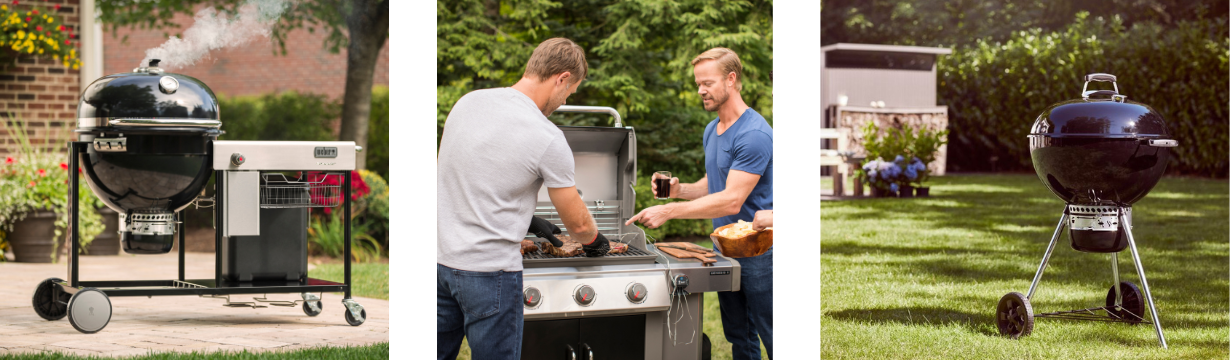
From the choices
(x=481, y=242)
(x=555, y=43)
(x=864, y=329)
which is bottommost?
(x=864, y=329)

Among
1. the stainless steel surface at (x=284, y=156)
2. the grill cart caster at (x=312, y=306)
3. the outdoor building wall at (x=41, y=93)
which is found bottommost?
the grill cart caster at (x=312, y=306)

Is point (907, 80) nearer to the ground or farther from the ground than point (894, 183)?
farther from the ground

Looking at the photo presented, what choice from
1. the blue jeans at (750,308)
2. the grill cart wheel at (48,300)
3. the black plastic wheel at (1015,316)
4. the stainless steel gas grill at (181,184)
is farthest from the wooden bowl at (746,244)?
the grill cart wheel at (48,300)

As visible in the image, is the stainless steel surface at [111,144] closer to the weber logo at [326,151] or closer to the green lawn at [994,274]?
the weber logo at [326,151]

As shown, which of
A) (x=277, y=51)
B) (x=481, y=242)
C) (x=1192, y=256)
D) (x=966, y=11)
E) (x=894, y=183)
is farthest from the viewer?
(x=966, y=11)

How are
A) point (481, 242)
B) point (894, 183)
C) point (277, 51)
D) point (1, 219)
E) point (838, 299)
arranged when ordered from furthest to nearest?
point (894, 183) → point (277, 51) → point (1, 219) → point (838, 299) → point (481, 242)

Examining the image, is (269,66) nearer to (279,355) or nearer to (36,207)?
(36,207)

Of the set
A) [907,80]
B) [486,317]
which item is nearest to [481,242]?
[486,317]

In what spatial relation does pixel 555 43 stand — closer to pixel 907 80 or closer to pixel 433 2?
pixel 433 2

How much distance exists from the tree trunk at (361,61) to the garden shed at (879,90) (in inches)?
230

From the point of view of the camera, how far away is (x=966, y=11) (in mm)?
14266

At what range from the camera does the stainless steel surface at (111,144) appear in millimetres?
3881

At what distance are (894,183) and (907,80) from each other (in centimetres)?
293

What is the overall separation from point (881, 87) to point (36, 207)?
9.72 meters
